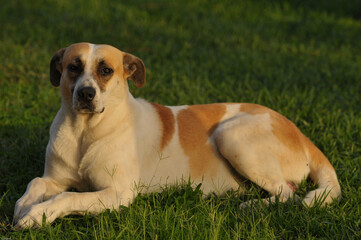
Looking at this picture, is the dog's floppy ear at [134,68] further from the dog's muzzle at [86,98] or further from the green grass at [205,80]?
the green grass at [205,80]

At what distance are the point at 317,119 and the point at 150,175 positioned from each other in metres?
2.54

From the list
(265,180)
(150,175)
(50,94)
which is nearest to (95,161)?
(150,175)

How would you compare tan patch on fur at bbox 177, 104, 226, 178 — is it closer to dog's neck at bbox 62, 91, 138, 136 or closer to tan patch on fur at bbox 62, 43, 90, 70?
dog's neck at bbox 62, 91, 138, 136

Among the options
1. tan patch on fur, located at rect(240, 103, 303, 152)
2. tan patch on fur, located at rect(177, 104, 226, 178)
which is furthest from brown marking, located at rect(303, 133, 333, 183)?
tan patch on fur, located at rect(177, 104, 226, 178)

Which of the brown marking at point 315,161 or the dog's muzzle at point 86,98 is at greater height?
the dog's muzzle at point 86,98

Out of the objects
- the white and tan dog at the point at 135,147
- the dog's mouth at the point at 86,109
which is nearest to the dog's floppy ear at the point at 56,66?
the white and tan dog at the point at 135,147

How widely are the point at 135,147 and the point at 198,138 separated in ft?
1.98

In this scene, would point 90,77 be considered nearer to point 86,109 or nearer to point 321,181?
point 86,109

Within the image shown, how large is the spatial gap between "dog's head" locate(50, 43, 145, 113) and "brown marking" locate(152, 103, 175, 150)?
0.43 meters

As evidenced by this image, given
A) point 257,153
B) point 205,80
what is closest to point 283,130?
point 257,153

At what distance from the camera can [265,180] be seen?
398 cm

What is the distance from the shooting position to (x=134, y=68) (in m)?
3.98

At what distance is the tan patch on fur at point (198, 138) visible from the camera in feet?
13.4

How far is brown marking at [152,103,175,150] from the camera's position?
4.03 meters
